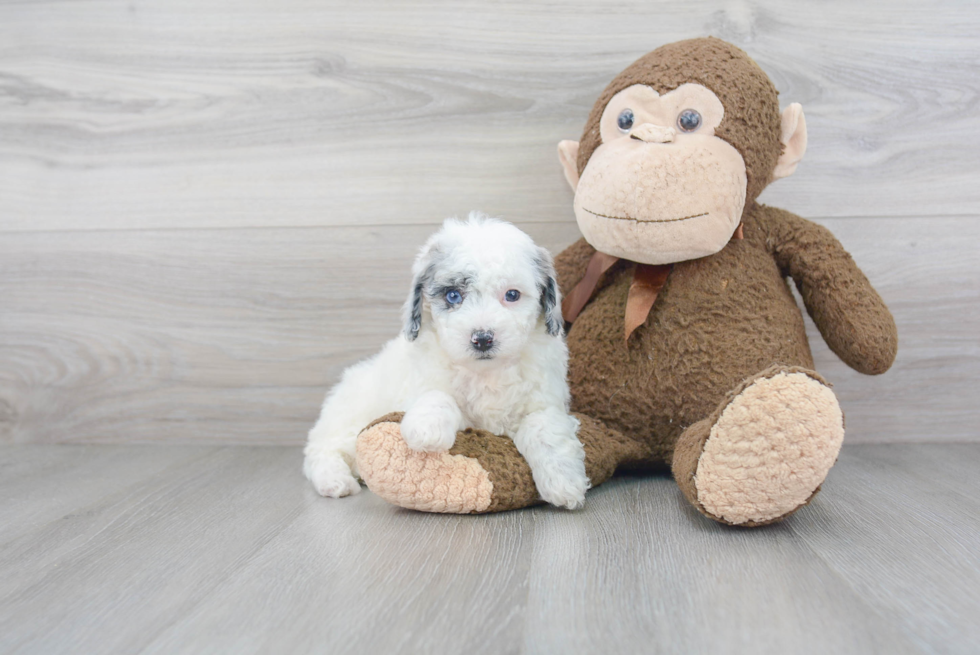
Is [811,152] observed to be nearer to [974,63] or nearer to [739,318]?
[974,63]

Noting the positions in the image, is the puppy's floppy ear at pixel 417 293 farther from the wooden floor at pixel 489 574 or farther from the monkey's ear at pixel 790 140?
the monkey's ear at pixel 790 140

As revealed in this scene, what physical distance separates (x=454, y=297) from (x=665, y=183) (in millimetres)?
386

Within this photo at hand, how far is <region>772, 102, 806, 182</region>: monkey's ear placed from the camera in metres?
1.27

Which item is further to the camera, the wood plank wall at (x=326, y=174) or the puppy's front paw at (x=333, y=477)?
the wood plank wall at (x=326, y=174)

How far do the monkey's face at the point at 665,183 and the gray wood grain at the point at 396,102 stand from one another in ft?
1.31

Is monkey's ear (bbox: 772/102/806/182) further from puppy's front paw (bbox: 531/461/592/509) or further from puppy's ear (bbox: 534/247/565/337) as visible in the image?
puppy's front paw (bbox: 531/461/592/509)

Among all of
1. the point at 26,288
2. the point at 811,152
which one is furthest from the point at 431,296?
the point at 26,288

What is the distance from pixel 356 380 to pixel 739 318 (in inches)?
29.2

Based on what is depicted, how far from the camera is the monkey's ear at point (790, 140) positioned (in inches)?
50.1

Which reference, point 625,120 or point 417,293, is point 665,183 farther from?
point 417,293

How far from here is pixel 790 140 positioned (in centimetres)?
130

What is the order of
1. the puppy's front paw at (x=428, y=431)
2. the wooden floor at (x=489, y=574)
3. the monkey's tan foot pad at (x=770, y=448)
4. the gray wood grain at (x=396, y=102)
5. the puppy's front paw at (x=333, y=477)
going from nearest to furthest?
the wooden floor at (x=489, y=574)
the monkey's tan foot pad at (x=770, y=448)
the puppy's front paw at (x=428, y=431)
the puppy's front paw at (x=333, y=477)
the gray wood grain at (x=396, y=102)

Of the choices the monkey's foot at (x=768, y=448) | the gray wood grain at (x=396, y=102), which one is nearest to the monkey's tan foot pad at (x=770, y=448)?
the monkey's foot at (x=768, y=448)

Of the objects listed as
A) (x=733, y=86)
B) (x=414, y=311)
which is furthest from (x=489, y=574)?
(x=733, y=86)
